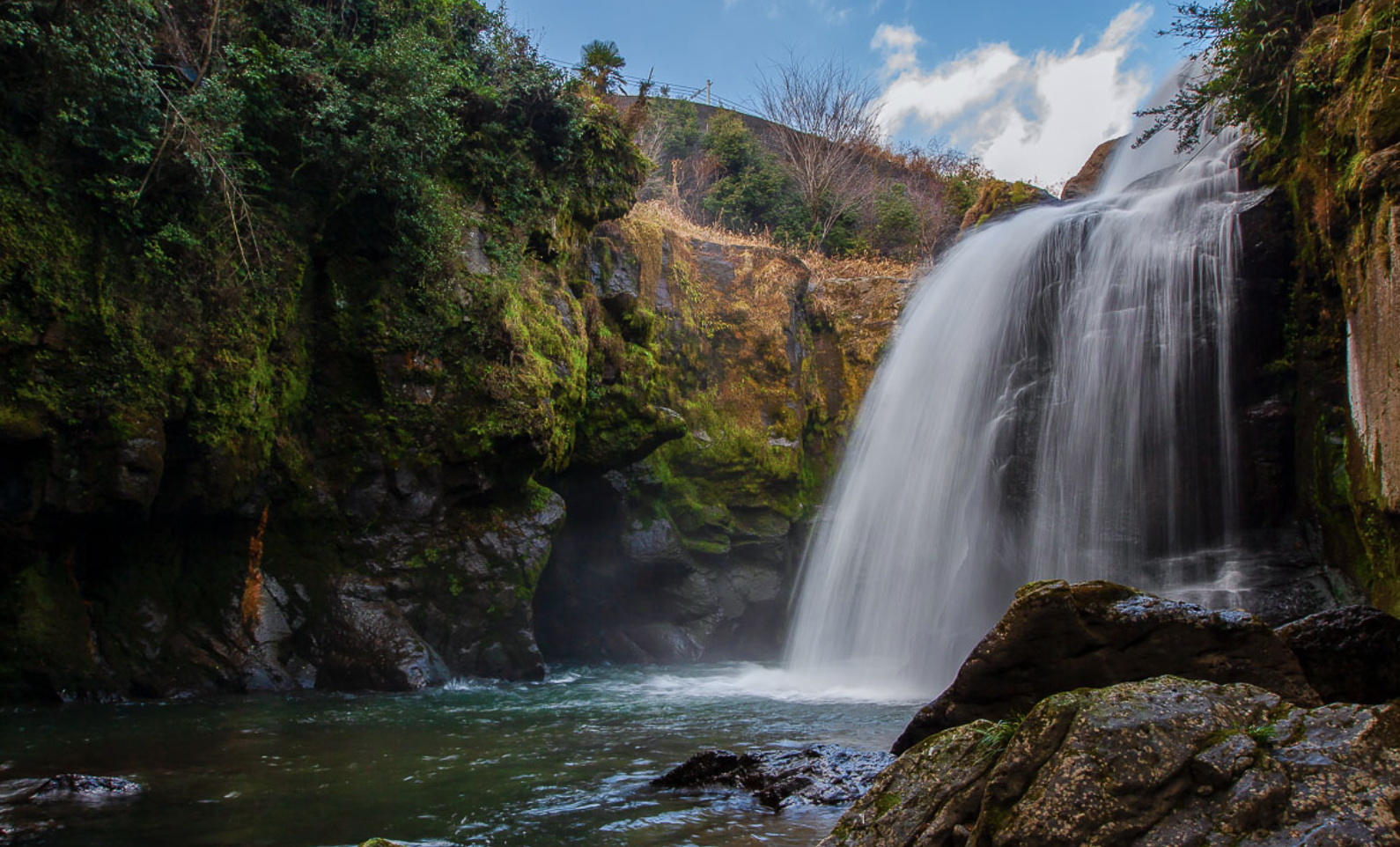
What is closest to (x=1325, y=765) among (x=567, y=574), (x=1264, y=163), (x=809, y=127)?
(x=1264, y=163)

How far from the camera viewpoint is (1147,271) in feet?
43.8

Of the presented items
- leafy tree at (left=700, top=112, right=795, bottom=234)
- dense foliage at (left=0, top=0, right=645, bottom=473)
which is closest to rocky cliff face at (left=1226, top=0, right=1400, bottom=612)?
dense foliage at (left=0, top=0, right=645, bottom=473)

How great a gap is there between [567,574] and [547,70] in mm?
9527

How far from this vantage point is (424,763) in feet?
23.7

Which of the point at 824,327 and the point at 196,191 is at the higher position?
the point at 824,327

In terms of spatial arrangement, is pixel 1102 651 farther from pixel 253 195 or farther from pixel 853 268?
pixel 853 268

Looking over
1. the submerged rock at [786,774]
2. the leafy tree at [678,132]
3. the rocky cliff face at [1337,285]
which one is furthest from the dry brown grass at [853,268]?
the submerged rock at [786,774]

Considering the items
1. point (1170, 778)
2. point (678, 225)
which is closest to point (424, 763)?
point (1170, 778)

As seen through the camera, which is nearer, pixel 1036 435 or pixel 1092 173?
pixel 1036 435

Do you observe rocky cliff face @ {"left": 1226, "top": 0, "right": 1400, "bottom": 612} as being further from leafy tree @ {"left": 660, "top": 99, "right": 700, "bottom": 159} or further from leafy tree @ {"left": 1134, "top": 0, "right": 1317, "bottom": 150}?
leafy tree @ {"left": 660, "top": 99, "right": 700, "bottom": 159}

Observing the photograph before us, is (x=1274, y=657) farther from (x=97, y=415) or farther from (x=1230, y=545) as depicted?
(x=97, y=415)

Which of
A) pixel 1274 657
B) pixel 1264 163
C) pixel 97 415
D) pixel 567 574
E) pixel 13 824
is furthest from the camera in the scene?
pixel 567 574

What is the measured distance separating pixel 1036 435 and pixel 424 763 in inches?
411

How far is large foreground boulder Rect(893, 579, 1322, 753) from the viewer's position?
18.3 feet
